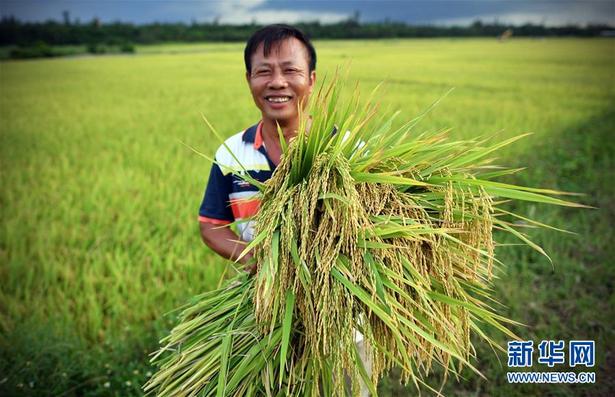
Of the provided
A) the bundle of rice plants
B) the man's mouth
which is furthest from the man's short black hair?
the bundle of rice plants

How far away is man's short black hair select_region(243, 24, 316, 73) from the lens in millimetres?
1542

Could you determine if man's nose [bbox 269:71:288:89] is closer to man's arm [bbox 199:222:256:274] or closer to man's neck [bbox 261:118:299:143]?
man's neck [bbox 261:118:299:143]

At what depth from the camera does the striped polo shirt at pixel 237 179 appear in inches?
68.0

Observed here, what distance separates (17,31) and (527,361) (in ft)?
139

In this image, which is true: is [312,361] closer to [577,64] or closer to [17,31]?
[577,64]

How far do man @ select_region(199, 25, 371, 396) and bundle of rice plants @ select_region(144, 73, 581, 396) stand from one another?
260 mm

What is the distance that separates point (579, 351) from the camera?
2574mm

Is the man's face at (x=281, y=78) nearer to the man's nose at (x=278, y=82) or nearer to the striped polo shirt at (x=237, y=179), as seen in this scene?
the man's nose at (x=278, y=82)

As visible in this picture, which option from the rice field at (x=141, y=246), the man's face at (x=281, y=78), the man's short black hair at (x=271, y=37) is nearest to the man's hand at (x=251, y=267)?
the rice field at (x=141, y=246)

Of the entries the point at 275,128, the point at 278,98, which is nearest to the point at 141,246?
the point at 275,128

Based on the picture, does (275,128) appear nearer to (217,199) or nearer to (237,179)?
(237,179)

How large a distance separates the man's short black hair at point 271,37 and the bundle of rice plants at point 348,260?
1.39ft

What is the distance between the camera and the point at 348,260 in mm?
1094

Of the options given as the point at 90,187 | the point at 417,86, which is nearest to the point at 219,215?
the point at 90,187
